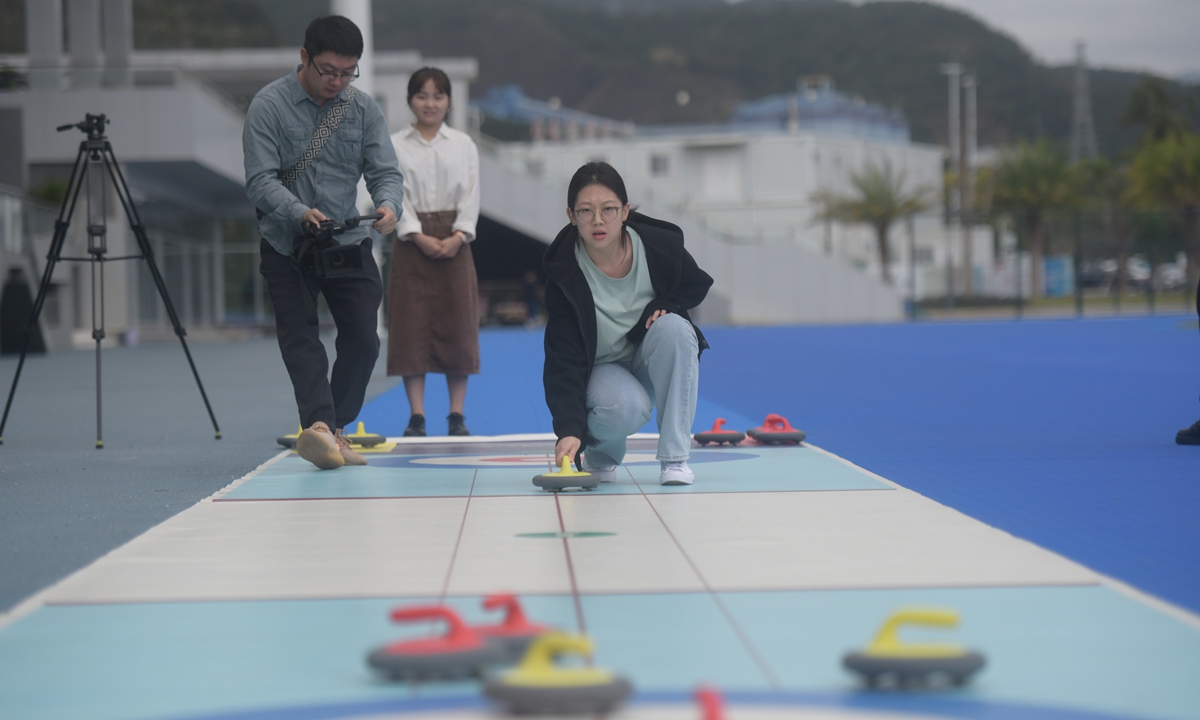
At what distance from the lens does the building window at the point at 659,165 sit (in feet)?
185

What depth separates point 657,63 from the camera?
155000 mm

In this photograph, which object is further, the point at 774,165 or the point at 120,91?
the point at 774,165

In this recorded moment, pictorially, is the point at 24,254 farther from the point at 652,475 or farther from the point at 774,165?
the point at 774,165

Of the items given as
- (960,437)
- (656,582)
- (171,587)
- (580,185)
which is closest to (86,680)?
(171,587)

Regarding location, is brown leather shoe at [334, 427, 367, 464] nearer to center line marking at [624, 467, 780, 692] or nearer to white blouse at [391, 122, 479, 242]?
white blouse at [391, 122, 479, 242]

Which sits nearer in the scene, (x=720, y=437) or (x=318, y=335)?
(x=318, y=335)

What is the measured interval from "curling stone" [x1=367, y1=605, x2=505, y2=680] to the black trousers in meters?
2.86

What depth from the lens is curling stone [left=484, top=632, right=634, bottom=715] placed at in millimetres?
1908

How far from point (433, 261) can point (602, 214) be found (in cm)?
231

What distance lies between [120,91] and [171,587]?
19.9 metres

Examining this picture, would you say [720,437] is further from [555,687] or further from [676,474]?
[555,687]

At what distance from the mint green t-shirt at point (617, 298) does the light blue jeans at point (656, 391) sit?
0.23ft

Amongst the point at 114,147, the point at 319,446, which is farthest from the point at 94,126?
the point at 114,147

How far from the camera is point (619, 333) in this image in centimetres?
454
